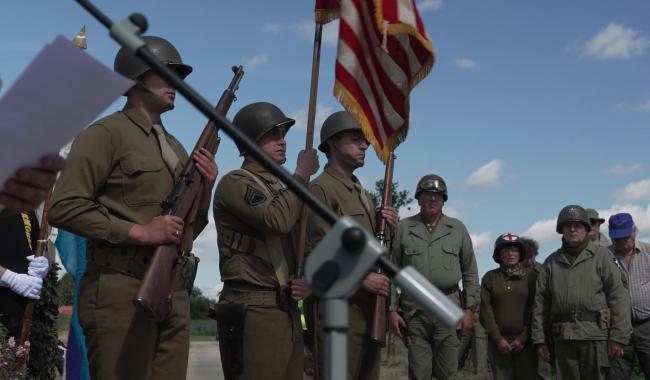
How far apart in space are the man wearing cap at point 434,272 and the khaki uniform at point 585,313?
1.02 meters

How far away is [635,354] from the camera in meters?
9.37

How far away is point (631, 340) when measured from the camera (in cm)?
925

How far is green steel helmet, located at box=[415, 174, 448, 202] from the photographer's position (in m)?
8.76

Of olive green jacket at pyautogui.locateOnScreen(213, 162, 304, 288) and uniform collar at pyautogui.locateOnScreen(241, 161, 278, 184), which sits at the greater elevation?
uniform collar at pyautogui.locateOnScreen(241, 161, 278, 184)

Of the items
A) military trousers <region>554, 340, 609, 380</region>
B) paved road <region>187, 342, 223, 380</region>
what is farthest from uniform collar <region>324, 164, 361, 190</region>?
paved road <region>187, 342, 223, 380</region>

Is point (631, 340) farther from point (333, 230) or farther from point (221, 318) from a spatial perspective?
point (333, 230)

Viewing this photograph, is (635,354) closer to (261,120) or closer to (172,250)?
(261,120)

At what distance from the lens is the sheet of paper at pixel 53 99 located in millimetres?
2357

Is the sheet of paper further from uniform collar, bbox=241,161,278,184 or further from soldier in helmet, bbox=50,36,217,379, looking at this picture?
uniform collar, bbox=241,161,278,184

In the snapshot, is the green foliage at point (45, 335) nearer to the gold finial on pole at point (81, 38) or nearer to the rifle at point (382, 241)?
the gold finial on pole at point (81, 38)

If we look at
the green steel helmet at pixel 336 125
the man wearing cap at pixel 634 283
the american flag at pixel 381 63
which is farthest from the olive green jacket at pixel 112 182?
the man wearing cap at pixel 634 283

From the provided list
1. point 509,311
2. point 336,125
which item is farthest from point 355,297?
point 509,311

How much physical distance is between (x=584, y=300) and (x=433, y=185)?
190cm

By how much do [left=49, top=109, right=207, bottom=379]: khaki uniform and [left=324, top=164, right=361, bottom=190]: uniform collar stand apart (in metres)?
2.11
